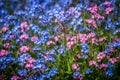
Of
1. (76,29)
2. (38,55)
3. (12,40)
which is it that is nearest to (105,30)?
(76,29)

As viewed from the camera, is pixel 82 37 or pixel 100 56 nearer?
pixel 100 56

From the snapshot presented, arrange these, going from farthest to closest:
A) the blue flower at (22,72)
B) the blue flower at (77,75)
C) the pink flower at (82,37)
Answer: the pink flower at (82,37), the blue flower at (22,72), the blue flower at (77,75)

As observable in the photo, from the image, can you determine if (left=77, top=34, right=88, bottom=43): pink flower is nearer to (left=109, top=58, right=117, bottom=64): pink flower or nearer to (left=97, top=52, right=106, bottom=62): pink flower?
(left=97, top=52, right=106, bottom=62): pink flower

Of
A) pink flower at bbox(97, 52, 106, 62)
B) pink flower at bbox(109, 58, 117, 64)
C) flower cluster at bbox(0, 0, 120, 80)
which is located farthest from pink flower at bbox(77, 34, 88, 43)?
pink flower at bbox(109, 58, 117, 64)

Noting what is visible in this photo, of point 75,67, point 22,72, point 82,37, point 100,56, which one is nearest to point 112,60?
point 100,56

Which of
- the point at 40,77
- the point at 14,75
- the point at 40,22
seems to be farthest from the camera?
the point at 40,22

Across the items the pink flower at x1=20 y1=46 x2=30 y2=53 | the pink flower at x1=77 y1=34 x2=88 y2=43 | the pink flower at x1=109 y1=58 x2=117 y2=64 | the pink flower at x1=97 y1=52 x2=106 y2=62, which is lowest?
the pink flower at x1=109 y1=58 x2=117 y2=64

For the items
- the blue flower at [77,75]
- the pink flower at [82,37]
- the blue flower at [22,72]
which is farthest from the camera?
the pink flower at [82,37]

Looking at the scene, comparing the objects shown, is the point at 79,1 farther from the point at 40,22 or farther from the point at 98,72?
the point at 98,72

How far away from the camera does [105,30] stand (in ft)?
19.0

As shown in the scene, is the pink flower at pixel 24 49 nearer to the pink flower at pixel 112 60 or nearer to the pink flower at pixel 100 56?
the pink flower at pixel 100 56

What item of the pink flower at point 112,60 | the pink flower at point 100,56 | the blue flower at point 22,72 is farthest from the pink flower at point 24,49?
the pink flower at point 112,60

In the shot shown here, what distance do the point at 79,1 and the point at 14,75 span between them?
2608 millimetres

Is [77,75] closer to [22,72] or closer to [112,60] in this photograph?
[112,60]
